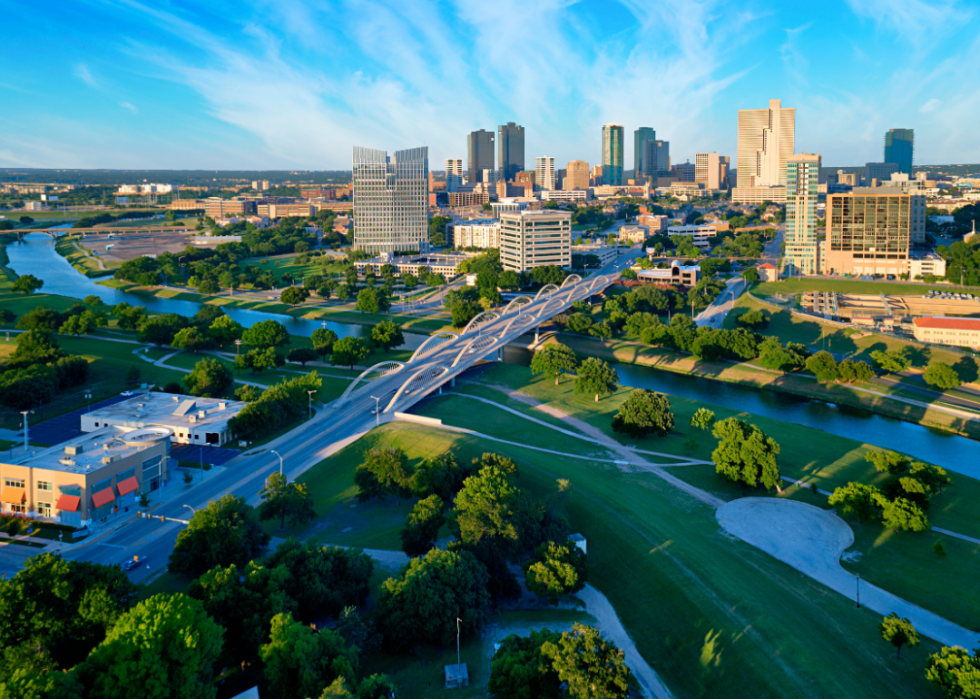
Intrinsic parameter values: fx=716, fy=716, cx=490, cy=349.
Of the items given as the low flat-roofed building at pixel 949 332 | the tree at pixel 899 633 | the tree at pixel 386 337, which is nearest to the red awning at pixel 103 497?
the tree at pixel 899 633

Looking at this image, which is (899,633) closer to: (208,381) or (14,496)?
(14,496)

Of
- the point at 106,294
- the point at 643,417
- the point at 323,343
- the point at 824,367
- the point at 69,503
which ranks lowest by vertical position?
the point at 69,503

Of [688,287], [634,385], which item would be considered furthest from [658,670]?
[688,287]

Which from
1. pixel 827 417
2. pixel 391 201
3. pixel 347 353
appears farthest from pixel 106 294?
pixel 827 417

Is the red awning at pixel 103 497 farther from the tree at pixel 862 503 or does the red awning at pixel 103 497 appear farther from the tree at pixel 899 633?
the tree at pixel 862 503

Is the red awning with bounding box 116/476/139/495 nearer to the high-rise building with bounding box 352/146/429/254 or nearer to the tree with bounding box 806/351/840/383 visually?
the tree with bounding box 806/351/840/383
